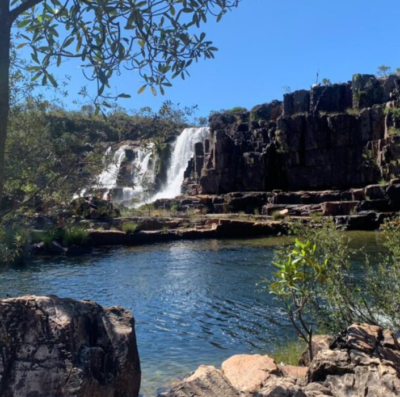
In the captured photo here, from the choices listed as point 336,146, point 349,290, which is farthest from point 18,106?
point 336,146

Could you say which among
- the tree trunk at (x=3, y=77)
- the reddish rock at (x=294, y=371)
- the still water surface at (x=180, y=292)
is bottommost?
the still water surface at (x=180, y=292)

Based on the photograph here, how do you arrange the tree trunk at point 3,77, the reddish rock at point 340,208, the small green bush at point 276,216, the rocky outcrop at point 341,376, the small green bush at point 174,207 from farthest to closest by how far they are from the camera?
the small green bush at point 174,207 → the small green bush at point 276,216 → the reddish rock at point 340,208 → the rocky outcrop at point 341,376 → the tree trunk at point 3,77

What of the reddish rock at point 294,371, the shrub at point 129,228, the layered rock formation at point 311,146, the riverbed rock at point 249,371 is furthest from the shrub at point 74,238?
the layered rock formation at point 311,146

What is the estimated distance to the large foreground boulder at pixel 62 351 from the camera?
3486 mm

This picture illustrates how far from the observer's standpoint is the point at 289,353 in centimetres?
713

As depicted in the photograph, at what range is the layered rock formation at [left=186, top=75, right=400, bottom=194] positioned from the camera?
4147 cm

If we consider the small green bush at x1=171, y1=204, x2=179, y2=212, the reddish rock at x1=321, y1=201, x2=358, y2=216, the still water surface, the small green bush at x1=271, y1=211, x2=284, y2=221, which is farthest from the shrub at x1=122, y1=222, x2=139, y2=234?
the reddish rock at x1=321, y1=201, x2=358, y2=216

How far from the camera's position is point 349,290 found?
6.59 metres

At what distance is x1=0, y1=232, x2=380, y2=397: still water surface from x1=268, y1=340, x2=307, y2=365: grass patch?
0.42m

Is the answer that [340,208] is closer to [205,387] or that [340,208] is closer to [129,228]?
[129,228]

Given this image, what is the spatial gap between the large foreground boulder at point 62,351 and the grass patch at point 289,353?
339cm

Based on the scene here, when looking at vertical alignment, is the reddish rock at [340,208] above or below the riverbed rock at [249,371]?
above

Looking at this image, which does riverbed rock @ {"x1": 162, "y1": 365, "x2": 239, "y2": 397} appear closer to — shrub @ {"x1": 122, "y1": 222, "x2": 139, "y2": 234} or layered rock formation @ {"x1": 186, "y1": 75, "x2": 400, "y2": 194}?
shrub @ {"x1": 122, "y1": 222, "x2": 139, "y2": 234}

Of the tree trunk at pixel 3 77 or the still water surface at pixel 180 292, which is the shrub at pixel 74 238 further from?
the tree trunk at pixel 3 77
